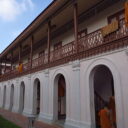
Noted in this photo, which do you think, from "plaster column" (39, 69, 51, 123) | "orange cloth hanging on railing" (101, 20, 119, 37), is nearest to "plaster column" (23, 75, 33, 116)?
"plaster column" (39, 69, 51, 123)

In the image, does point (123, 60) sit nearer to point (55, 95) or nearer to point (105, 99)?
point (105, 99)

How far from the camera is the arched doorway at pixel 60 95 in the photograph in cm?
1072

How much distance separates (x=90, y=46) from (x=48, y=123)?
5528mm

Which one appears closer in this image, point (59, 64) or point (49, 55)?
point (59, 64)

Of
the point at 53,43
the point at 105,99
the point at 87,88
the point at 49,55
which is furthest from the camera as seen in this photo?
the point at 53,43

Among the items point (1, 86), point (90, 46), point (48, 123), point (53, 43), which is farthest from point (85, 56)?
point (1, 86)

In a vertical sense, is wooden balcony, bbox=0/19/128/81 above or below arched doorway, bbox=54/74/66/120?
above

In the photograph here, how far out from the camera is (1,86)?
22.7 meters

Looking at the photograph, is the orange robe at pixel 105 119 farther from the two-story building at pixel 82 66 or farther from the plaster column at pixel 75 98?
the plaster column at pixel 75 98

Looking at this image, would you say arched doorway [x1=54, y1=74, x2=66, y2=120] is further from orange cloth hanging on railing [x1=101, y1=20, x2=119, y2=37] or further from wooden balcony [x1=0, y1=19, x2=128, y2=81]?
orange cloth hanging on railing [x1=101, y1=20, x2=119, y2=37]

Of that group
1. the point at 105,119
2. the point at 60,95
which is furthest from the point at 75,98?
the point at 60,95

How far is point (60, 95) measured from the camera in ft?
42.8

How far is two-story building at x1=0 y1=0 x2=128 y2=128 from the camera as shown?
22.2 feet

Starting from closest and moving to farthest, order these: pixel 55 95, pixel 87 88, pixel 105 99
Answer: pixel 87 88 < pixel 105 99 < pixel 55 95
